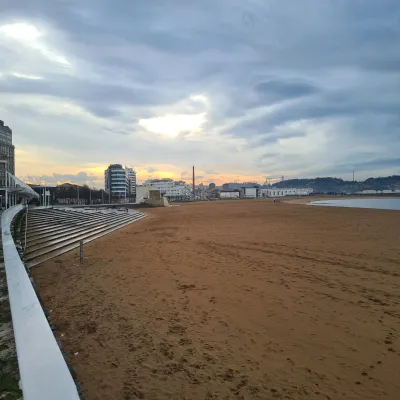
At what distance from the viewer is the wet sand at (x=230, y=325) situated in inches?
144

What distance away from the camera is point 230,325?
5.31 m

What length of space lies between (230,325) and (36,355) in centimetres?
343

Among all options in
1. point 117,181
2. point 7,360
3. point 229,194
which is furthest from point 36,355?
point 229,194

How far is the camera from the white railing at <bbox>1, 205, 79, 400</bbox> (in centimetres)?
221

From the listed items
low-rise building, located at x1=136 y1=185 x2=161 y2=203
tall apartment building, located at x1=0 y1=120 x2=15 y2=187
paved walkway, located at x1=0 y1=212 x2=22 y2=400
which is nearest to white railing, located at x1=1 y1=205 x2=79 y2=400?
paved walkway, located at x1=0 y1=212 x2=22 y2=400

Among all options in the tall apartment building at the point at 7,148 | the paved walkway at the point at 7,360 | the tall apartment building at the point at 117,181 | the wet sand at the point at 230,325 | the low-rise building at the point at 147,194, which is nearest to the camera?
the paved walkway at the point at 7,360

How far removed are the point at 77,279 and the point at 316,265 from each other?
24.4ft

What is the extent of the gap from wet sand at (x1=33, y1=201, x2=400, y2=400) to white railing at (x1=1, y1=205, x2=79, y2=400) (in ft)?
3.29

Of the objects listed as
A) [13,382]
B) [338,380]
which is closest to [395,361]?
[338,380]

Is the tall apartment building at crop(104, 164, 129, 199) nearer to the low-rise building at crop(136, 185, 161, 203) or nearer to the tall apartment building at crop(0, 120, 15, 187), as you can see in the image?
the low-rise building at crop(136, 185, 161, 203)

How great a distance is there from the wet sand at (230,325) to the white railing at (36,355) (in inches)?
39.5

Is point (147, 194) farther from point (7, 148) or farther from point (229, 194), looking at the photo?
point (229, 194)

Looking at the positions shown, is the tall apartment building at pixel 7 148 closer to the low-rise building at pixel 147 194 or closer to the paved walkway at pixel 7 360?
the low-rise building at pixel 147 194

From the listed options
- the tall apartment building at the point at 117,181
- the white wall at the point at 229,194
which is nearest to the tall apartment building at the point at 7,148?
the tall apartment building at the point at 117,181
